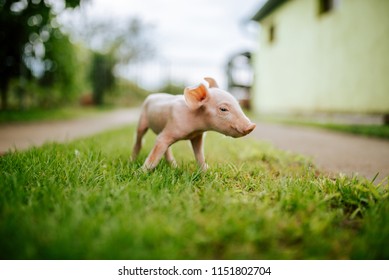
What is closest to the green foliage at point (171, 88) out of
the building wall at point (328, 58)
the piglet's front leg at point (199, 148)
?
the building wall at point (328, 58)

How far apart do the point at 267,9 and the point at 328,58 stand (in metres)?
4.93

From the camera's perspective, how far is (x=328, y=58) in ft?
27.2

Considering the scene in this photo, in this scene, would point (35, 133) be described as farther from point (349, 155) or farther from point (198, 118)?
point (349, 155)

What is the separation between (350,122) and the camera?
289 inches

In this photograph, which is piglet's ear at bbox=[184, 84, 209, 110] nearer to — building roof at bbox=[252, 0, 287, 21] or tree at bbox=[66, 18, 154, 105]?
building roof at bbox=[252, 0, 287, 21]

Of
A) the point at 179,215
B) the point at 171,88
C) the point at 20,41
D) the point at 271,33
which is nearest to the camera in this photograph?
the point at 179,215

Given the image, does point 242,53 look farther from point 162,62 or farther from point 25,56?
point 25,56

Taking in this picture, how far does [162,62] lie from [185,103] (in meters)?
11.3

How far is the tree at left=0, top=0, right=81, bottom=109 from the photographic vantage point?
682cm

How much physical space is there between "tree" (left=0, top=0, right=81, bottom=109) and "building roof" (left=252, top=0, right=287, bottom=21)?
25.4 feet

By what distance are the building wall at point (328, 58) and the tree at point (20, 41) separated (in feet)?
22.7

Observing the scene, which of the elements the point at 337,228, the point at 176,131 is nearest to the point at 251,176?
the point at 176,131

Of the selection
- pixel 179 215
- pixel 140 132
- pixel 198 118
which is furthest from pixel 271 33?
pixel 179 215
